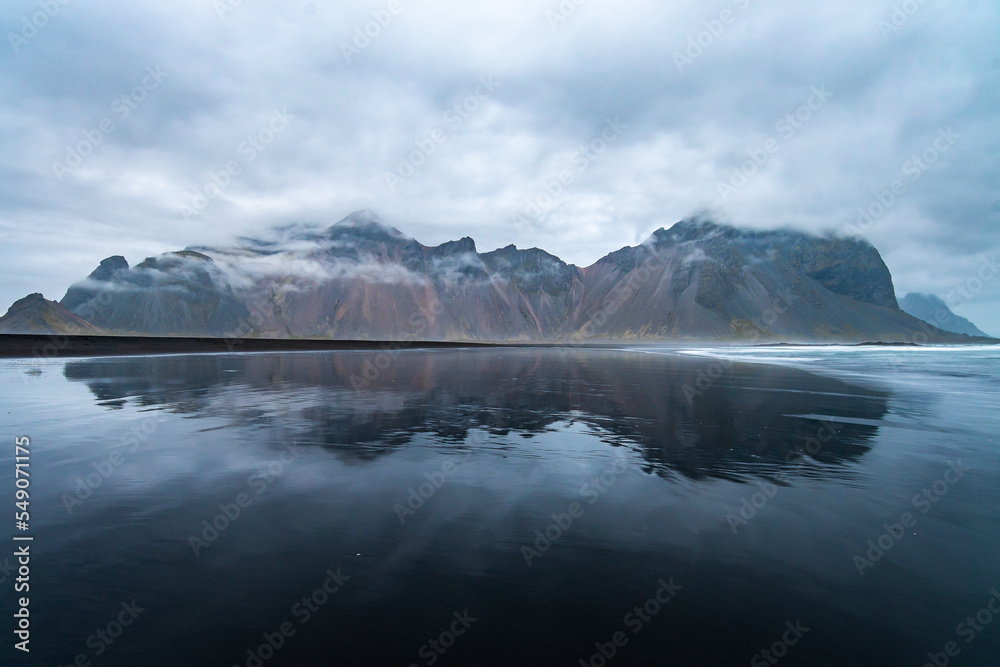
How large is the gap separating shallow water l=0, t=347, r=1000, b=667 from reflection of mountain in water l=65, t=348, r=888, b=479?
0.26m

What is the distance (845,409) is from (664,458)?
1528cm

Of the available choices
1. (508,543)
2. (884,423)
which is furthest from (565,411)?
(508,543)

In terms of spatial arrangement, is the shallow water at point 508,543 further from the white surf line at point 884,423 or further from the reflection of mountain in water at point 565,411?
the white surf line at point 884,423

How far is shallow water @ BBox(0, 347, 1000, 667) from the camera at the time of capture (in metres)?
5.99

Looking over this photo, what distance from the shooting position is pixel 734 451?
50.2ft

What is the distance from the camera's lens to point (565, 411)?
23.6m

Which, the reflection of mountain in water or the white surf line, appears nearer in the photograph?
the reflection of mountain in water

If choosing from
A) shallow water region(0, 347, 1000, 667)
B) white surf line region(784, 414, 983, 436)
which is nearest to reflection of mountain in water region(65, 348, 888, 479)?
shallow water region(0, 347, 1000, 667)

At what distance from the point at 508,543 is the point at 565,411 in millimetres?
15180

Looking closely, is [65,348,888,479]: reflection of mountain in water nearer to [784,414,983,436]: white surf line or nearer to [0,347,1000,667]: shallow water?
[0,347,1000,667]: shallow water

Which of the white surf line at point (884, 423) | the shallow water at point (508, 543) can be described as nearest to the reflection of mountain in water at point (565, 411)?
the shallow water at point (508, 543)

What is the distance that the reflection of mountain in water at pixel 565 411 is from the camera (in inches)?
600

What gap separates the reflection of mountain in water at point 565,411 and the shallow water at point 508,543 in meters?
0.26

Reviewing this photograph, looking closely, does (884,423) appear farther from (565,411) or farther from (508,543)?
(508,543)
